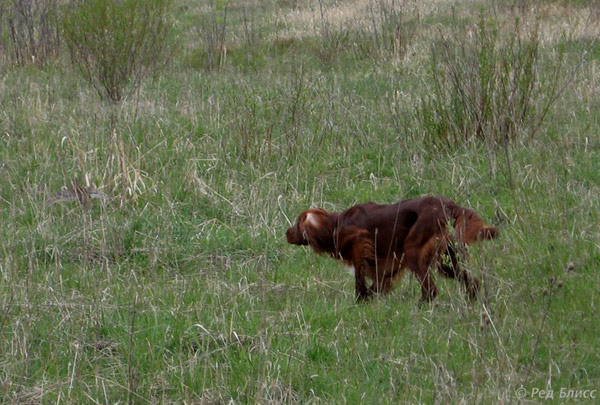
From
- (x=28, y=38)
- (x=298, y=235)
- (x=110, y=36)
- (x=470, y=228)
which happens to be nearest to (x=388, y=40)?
(x=110, y=36)

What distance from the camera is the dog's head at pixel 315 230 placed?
18.0ft

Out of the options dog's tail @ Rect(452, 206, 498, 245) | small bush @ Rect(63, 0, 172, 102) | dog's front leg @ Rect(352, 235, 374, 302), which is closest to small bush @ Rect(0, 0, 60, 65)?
small bush @ Rect(63, 0, 172, 102)

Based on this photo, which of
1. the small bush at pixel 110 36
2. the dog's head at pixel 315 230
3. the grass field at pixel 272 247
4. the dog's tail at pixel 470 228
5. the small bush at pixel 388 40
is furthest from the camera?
the small bush at pixel 388 40

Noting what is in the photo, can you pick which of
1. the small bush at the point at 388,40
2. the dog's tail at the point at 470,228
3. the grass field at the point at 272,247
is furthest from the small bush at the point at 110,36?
the dog's tail at the point at 470,228

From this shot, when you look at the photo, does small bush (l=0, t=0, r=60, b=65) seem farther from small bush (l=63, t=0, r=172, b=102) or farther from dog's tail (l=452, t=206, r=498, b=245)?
dog's tail (l=452, t=206, r=498, b=245)

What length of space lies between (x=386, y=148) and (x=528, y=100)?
4.06ft

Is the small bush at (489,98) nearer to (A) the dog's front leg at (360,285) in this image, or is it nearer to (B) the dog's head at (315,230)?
(B) the dog's head at (315,230)

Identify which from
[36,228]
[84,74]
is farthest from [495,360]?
[84,74]

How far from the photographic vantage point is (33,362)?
4242mm

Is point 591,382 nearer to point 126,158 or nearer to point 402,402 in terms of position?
point 402,402

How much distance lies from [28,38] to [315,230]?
8.88 meters

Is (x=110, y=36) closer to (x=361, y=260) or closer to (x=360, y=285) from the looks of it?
(x=361, y=260)

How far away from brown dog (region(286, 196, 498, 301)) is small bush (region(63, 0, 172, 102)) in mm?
5059

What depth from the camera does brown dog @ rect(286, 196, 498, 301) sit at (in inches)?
190
